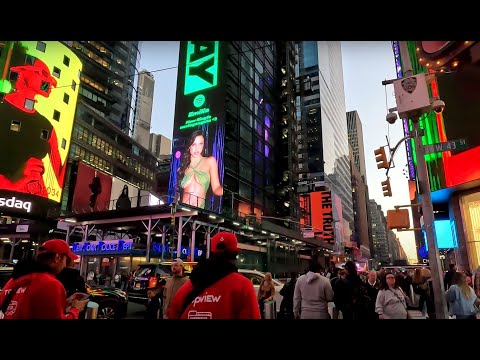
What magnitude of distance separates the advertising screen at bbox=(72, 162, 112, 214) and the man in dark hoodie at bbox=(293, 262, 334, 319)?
37.8m

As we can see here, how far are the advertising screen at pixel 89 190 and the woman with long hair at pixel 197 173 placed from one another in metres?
10.2

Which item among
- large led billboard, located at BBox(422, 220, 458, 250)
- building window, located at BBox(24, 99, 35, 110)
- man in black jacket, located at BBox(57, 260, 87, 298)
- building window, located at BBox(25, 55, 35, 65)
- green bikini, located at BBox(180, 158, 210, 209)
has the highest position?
building window, located at BBox(25, 55, 35, 65)

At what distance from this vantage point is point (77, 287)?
22.6ft

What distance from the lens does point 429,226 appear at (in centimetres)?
784

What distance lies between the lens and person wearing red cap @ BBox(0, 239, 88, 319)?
240 centimetres

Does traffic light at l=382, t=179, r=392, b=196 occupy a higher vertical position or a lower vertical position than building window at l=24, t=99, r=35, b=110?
lower

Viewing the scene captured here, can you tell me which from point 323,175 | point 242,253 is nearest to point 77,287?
point 242,253

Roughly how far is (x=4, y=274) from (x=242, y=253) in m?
28.2

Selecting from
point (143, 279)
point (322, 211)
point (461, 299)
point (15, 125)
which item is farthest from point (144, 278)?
point (322, 211)

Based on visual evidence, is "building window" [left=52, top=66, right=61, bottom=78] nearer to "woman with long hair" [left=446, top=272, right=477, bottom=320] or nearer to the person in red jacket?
"woman with long hair" [left=446, top=272, right=477, bottom=320]

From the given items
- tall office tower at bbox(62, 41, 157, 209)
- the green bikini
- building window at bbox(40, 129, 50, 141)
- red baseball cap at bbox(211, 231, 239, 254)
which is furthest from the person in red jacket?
tall office tower at bbox(62, 41, 157, 209)
